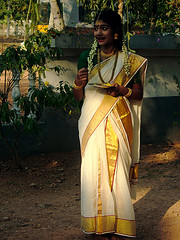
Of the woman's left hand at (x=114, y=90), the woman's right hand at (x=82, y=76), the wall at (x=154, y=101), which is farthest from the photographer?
the wall at (x=154, y=101)

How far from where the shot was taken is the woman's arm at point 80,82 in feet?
11.7

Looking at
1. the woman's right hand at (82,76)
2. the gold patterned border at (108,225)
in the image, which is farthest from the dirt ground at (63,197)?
the woman's right hand at (82,76)

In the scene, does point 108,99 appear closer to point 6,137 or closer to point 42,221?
point 42,221

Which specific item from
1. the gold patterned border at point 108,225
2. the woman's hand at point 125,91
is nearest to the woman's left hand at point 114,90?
the woman's hand at point 125,91

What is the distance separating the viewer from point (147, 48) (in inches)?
291

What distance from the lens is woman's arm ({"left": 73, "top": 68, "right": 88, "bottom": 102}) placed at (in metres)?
3.56

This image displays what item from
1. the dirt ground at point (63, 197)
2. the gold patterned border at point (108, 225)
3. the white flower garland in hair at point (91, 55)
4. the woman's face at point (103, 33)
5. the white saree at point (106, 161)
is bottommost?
the dirt ground at point (63, 197)

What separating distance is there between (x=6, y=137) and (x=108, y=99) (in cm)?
322

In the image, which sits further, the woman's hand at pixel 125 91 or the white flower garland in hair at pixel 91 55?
the white flower garland in hair at pixel 91 55

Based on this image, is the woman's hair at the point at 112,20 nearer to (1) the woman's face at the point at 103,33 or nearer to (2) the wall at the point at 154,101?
(1) the woman's face at the point at 103,33

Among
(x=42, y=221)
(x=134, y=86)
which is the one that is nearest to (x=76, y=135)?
(x=42, y=221)

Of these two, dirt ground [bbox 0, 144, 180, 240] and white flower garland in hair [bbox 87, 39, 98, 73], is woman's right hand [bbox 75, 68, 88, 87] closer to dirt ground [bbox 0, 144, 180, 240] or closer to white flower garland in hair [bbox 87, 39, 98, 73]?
white flower garland in hair [bbox 87, 39, 98, 73]

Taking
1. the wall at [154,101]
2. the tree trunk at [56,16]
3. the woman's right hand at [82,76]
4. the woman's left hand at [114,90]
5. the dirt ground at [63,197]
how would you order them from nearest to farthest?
1. the woman's left hand at [114,90]
2. the woman's right hand at [82,76]
3. the dirt ground at [63,197]
4. the wall at [154,101]
5. the tree trunk at [56,16]

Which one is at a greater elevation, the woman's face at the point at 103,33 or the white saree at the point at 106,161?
the woman's face at the point at 103,33
